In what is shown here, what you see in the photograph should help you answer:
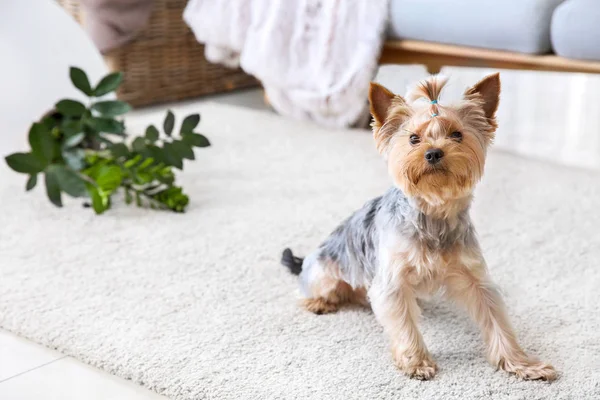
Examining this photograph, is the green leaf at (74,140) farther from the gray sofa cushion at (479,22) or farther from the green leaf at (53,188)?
the gray sofa cushion at (479,22)

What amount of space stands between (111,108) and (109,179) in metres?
0.22

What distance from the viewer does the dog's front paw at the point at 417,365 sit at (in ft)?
4.19

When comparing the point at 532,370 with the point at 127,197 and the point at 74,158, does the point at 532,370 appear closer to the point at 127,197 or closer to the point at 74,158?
the point at 127,197

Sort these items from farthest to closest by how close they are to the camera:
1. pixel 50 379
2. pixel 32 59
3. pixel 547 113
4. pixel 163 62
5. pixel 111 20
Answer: pixel 163 62, pixel 111 20, pixel 547 113, pixel 32 59, pixel 50 379

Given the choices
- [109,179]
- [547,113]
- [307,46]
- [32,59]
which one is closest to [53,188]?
[109,179]

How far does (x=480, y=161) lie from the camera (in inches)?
48.6

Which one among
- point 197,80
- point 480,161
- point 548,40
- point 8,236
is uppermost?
point 480,161

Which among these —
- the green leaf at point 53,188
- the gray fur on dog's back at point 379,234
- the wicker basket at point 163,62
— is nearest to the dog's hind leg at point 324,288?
Answer: the gray fur on dog's back at point 379,234

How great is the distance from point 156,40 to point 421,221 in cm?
237

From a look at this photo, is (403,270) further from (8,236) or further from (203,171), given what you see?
(203,171)

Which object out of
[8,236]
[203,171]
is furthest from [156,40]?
[8,236]

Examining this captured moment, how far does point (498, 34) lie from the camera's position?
249 cm

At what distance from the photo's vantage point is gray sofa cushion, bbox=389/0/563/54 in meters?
2.41

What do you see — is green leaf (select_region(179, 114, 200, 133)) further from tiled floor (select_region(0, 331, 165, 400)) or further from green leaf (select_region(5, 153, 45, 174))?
tiled floor (select_region(0, 331, 165, 400))
